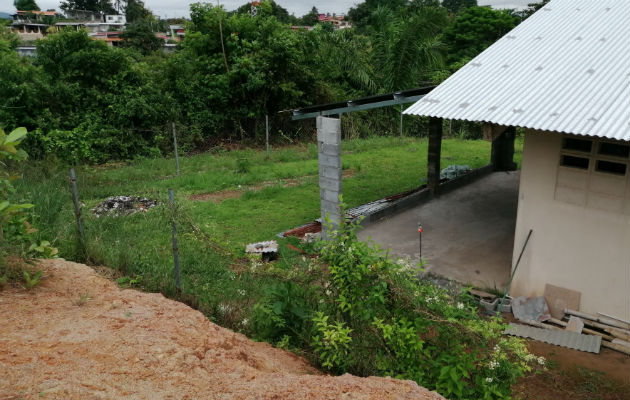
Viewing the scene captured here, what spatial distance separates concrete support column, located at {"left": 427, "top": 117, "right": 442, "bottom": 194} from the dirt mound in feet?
29.0

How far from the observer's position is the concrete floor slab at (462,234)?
29.8ft

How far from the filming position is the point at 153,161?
17.3 m

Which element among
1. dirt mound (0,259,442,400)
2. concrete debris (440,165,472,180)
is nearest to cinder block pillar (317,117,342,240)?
dirt mound (0,259,442,400)

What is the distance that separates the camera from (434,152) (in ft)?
42.5

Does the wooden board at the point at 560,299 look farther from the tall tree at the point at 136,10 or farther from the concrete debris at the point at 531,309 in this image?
the tall tree at the point at 136,10

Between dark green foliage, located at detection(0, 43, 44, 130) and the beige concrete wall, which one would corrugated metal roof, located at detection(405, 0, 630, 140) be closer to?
the beige concrete wall

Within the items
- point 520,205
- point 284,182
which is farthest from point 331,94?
point 520,205

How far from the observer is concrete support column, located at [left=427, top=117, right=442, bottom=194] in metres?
12.6

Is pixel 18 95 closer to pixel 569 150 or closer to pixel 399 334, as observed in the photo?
pixel 569 150

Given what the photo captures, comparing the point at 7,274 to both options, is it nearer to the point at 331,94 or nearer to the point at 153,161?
the point at 153,161

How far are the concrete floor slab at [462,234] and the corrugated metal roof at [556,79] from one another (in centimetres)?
283

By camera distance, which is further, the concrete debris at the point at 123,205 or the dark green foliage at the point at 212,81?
the dark green foliage at the point at 212,81

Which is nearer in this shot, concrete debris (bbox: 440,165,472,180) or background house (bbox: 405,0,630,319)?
background house (bbox: 405,0,630,319)

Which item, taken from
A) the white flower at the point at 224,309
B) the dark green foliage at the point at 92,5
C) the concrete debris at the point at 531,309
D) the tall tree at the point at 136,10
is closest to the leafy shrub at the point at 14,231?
the white flower at the point at 224,309
